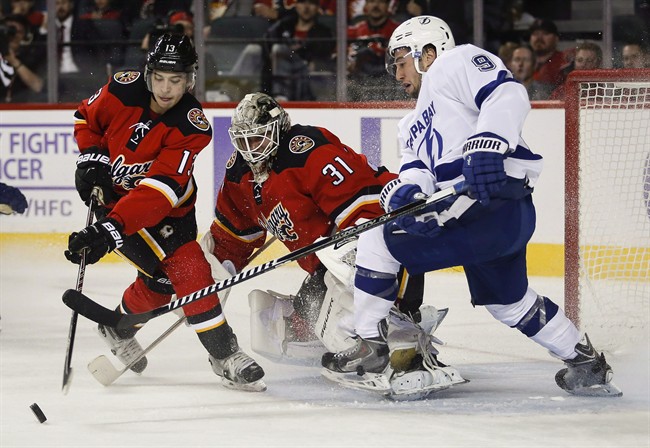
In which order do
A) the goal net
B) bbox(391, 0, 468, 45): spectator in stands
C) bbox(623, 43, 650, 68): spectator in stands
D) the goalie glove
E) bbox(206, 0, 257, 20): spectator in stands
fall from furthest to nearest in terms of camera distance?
bbox(206, 0, 257, 20): spectator in stands < bbox(391, 0, 468, 45): spectator in stands < bbox(623, 43, 650, 68): spectator in stands < the goal net < the goalie glove

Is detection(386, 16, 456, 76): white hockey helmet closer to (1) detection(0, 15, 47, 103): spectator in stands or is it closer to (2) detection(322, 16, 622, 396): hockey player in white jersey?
(2) detection(322, 16, 622, 396): hockey player in white jersey

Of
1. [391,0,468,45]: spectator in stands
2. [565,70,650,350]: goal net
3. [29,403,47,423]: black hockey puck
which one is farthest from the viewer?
[391,0,468,45]: spectator in stands

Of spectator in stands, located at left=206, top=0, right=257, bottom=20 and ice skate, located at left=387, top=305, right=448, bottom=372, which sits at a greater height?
spectator in stands, located at left=206, top=0, right=257, bottom=20

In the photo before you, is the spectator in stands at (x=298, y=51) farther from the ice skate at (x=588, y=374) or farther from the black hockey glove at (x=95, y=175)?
the ice skate at (x=588, y=374)

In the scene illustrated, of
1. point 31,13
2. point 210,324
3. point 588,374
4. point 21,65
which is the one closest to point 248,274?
point 210,324

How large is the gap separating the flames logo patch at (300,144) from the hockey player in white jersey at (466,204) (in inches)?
13.4

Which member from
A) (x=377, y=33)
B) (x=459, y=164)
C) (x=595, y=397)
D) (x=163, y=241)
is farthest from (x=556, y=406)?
(x=377, y=33)

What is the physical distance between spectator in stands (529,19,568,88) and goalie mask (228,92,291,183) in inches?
96.4

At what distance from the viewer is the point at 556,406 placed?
125 inches

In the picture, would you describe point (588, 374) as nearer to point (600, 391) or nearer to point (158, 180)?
point (600, 391)

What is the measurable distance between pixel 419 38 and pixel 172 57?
2.33 ft

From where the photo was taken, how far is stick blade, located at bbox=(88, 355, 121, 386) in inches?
138

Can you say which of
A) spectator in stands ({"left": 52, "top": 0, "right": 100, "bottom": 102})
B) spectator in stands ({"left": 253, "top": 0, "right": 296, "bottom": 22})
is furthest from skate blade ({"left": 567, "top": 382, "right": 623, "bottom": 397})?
spectator in stands ({"left": 52, "top": 0, "right": 100, "bottom": 102})

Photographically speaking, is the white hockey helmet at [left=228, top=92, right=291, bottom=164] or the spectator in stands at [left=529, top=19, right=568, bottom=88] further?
the spectator in stands at [left=529, top=19, right=568, bottom=88]
